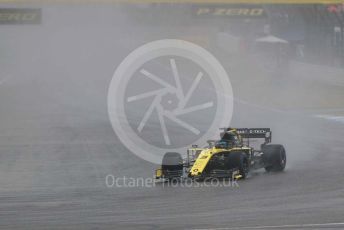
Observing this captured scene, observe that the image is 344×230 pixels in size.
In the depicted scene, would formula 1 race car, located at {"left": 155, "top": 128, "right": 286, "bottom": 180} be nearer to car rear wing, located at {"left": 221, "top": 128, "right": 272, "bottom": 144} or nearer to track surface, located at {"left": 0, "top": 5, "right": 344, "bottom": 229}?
track surface, located at {"left": 0, "top": 5, "right": 344, "bottom": 229}

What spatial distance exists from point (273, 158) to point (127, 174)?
287 centimetres

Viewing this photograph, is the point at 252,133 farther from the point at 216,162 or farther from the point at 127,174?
the point at 127,174

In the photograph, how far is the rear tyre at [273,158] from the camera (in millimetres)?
18109

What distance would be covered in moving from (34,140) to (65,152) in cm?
331

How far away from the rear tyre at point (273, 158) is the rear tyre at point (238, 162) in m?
1.23

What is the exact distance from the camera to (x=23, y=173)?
730 inches

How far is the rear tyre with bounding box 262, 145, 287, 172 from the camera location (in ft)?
59.4

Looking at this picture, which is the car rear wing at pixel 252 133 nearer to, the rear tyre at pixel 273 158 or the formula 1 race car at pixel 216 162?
the rear tyre at pixel 273 158

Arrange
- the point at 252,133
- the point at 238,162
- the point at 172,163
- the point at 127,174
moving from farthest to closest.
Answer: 1. the point at 252,133
2. the point at 127,174
3. the point at 238,162
4. the point at 172,163

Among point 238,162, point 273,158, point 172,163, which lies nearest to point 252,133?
point 273,158

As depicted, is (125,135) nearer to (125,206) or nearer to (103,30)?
(125,206)

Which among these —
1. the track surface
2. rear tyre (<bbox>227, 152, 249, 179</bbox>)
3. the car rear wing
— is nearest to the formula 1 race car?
rear tyre (<bbox>227, 152, 249, 179</bbox>)

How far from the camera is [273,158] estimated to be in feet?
59.5

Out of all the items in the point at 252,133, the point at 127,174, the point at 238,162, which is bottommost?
the point at 127,174
